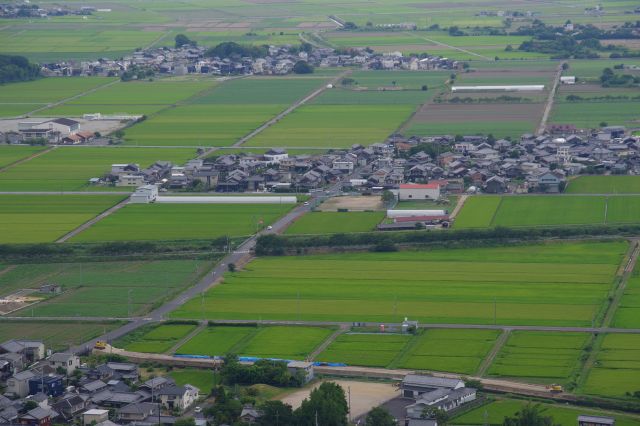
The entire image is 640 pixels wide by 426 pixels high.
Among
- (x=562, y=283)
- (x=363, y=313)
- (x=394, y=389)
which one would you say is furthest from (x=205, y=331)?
(x=562, y=283)

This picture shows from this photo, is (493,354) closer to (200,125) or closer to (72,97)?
(200,125)

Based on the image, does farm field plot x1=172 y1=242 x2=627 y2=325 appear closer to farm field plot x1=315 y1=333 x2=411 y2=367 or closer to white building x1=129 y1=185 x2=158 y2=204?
farm field plot x1=315 y1=333 x2=411 y2=367

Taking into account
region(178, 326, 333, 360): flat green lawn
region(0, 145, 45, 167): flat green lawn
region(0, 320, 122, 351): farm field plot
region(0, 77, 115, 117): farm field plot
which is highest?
region(178, 326, 333, 360): flat green lawn

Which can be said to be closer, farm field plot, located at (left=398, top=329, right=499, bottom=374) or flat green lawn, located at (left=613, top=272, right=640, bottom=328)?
farm field plot, located at (left=398, top=329, right=499, bottom=374)

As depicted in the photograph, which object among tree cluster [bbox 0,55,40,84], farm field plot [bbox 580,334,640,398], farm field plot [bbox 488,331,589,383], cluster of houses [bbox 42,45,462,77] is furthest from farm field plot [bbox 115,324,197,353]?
cluster of houses [bbox 42,45,462,77]

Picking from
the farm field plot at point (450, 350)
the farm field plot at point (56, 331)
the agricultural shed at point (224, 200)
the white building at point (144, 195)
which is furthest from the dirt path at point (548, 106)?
the farm field plot at point (56, 331)
